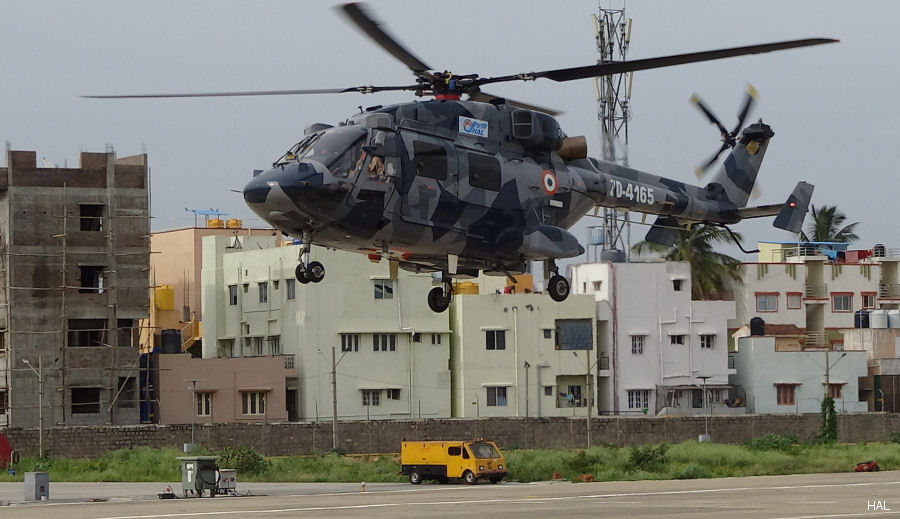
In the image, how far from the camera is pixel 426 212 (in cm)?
3875

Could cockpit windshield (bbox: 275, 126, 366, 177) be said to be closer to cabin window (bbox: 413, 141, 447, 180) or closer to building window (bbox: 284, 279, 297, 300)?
cabin window (bbox: 413, 141, 447, 180)

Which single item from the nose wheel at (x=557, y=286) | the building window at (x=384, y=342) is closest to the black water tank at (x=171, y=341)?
the building window at (x=384, y=342)

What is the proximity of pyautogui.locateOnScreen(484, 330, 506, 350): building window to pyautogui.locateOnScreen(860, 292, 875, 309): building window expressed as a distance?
109 feet

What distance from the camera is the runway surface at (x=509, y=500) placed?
36.9 metres

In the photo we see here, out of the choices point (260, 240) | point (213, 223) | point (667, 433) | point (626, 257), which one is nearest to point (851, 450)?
point (667, 433)

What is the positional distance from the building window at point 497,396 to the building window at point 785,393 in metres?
17.9

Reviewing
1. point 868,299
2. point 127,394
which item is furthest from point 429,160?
point 868,299

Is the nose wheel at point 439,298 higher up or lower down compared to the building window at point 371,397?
higher up

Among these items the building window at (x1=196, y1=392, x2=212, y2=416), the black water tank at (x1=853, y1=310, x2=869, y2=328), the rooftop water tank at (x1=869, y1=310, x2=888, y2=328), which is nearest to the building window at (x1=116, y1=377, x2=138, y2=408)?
the building window at (x1=196, y1=392, x2=212, y2=416)

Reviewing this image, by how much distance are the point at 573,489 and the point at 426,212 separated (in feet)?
48.1

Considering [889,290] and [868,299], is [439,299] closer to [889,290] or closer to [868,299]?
[868,299]

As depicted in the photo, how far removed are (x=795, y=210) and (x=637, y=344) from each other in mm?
43466

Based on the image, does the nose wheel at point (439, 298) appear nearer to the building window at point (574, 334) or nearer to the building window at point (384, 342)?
the building window at point (384, 342)

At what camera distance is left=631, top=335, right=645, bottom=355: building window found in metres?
93.8
